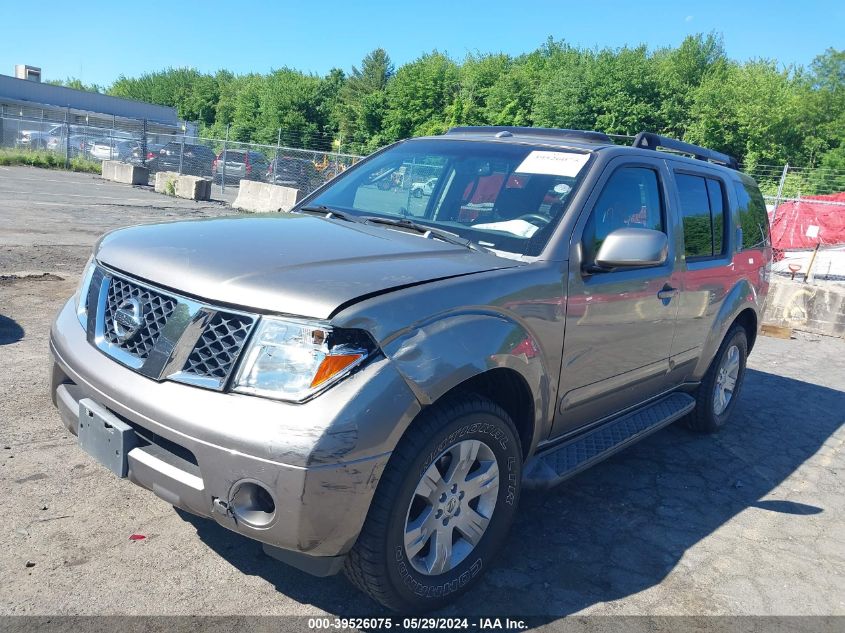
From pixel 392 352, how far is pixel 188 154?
27330 millimetres

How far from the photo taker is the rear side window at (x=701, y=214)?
438cm

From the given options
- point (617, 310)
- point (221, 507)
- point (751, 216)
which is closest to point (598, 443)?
point (617, 310)

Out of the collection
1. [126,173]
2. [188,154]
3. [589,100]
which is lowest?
[126,173]

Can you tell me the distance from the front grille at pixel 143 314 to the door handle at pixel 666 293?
267 cm

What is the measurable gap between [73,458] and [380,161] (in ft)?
7.96

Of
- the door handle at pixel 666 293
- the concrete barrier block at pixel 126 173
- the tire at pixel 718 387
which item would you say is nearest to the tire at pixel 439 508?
the door handle at pixel 666 293

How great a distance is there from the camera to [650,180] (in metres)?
4.08

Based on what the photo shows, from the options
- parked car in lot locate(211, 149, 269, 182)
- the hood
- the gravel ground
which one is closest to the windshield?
the hood

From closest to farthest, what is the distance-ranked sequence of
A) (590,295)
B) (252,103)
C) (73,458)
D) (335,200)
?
(590,295)
(73,458)
(335,200)
(252,103)

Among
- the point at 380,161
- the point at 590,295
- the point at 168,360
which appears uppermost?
the point at 380,161

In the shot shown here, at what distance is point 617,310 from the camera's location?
11.7ft

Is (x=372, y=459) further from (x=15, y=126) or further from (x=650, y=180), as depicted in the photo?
(x=15, y=126)

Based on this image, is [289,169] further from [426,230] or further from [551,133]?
[426,230]

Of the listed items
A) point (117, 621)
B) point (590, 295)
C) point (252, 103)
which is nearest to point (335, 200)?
point (590, 295)
